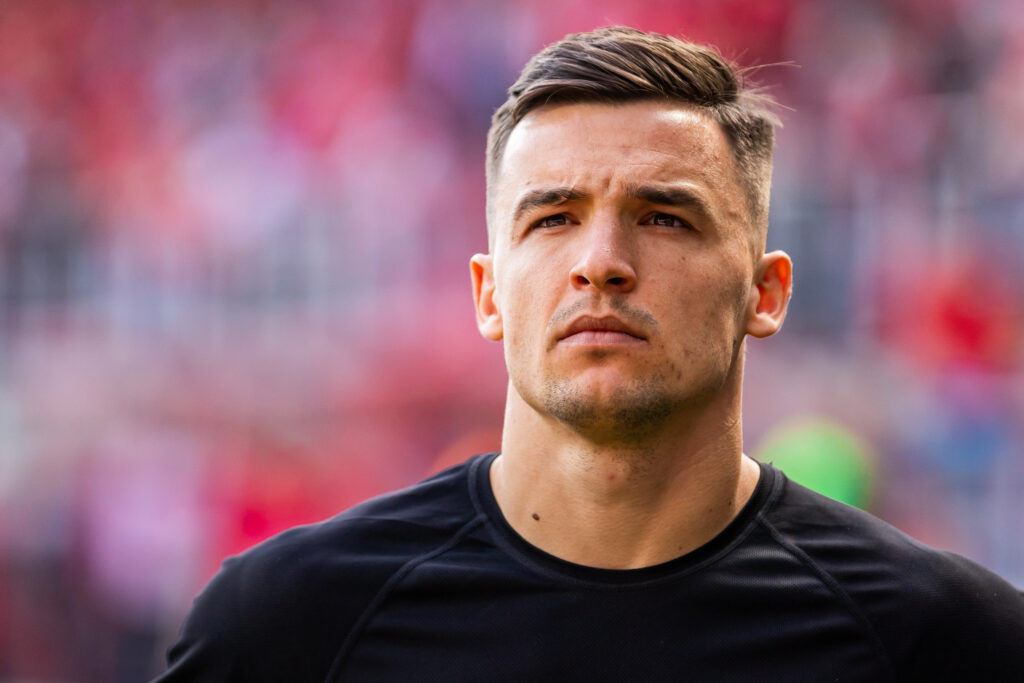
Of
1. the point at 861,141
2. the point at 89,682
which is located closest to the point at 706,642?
the point at 861,141

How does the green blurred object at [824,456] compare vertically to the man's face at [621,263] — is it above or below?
below

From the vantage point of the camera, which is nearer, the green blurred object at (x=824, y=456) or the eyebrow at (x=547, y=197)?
the eyebrow at (x=547, y=197)

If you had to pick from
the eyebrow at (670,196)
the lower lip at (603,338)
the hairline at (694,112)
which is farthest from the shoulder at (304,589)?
the eyebrow at (670,196)

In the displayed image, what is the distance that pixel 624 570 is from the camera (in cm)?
215

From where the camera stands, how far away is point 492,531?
89.3 inches

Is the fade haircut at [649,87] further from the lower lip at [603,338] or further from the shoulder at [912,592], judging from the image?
the shoulder at [912,592]

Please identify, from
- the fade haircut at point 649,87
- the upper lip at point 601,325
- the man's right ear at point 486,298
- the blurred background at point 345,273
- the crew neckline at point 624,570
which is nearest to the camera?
the upper lip at point 601,325

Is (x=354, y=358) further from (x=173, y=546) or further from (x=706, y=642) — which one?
(x=706, y=642)

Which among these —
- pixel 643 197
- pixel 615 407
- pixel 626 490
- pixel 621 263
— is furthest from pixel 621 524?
pixel 643 197

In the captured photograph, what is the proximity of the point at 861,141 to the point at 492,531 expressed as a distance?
13.3 ft

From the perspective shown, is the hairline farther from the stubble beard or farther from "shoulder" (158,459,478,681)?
"shoulder" (158,459,478,681)

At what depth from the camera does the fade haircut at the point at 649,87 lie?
2.24 meters

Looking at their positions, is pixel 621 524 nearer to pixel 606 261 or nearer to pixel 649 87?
pixel 606 261

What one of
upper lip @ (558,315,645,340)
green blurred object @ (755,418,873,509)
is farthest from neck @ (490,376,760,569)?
green blurred object @ (755,418,873,509)
